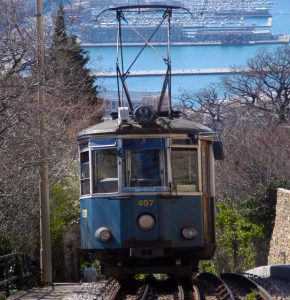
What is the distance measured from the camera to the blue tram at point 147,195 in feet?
55.4

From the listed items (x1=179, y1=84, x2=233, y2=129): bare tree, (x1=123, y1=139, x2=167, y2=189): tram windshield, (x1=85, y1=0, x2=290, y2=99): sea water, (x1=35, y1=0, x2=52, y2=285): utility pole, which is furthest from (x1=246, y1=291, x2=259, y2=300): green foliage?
(x1=85, y1=0, x2=290, y2=99): sea water

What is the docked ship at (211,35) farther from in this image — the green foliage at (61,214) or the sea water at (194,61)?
the green foliage at (61,214)

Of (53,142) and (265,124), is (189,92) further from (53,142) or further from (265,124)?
(53,142)

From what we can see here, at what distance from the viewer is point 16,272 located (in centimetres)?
2228

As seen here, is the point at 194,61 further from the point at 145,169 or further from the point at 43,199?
the point at 145,169

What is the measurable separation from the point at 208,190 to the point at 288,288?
226 centimetres

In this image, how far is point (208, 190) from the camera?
17688 millimetres

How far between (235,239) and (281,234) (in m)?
1.52

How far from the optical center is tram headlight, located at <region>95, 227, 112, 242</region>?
55.9 feet

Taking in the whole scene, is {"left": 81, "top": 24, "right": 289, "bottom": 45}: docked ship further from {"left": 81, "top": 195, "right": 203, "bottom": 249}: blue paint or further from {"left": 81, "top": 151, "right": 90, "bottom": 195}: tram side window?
{"left": 81, "top": 195, "right": 203, "bottom": 249}: blue paint

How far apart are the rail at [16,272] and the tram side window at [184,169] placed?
445cm

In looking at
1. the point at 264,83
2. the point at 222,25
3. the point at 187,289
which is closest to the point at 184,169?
the point at 187,289

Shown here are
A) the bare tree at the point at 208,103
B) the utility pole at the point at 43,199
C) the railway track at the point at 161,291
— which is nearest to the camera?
the railway track at the point at 161,291

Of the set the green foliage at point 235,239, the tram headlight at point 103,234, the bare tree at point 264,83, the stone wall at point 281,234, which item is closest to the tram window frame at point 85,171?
the tram headlight at point 103,234
